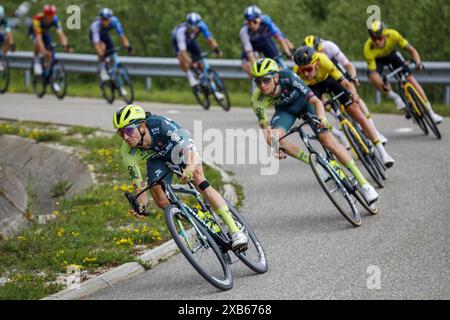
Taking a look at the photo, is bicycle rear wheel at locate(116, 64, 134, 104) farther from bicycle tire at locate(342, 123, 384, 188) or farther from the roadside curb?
the roadside curb

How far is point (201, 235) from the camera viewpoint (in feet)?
27.7

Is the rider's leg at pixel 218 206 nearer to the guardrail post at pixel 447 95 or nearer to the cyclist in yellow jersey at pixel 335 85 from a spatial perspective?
the cyclist in yellow jersey at pixel 335 85

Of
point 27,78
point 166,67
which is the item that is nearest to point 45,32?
point 166,67

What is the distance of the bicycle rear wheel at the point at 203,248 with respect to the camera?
8.24m

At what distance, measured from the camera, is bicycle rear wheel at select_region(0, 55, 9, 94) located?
24708mm

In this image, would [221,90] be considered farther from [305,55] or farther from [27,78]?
[27,78]

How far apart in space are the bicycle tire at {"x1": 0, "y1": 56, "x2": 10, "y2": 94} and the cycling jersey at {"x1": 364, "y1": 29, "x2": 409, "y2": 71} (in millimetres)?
12529

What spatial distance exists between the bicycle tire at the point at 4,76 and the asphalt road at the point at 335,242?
35.9 ft

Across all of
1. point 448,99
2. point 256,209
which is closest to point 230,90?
point 448,99

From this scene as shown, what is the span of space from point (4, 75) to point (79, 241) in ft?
52.4

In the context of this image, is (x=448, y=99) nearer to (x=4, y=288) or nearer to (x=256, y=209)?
(x=256, y=209)

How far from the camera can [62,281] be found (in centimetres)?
902

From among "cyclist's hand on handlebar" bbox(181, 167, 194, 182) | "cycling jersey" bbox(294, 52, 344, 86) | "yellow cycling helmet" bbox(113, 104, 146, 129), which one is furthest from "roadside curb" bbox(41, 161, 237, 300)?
"cycling jersey" bbox(294, 52, 344, 86)

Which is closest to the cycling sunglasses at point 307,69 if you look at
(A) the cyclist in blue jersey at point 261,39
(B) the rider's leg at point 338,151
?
(B) the rider's leg at point 338,151
